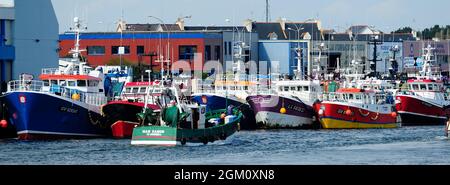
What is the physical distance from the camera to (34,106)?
174ft

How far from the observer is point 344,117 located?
7725 centimetres

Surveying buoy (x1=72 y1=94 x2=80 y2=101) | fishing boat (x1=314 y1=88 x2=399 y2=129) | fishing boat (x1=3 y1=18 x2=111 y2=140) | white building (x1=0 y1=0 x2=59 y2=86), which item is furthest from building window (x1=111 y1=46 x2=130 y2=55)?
buoy (x1=72 y1=94 x2=80 y2=101)

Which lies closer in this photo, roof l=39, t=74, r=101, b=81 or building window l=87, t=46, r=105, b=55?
roof l=39, t=74, r=101, b=81

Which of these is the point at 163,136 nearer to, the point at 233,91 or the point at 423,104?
the point at 233,91

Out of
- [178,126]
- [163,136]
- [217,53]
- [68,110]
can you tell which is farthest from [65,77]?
[217,53]

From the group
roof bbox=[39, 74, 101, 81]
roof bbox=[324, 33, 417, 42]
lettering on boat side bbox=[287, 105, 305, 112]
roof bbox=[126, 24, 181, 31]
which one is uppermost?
roof bbox=[126, 24, 181, 31]

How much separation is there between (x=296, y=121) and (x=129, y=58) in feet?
169

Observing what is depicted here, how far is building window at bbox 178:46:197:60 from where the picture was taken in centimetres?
12550

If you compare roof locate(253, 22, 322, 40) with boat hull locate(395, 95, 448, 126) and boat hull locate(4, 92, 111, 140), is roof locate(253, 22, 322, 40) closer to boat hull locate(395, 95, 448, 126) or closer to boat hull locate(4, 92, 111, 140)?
boat hull locate(395, 95, 448, 126)

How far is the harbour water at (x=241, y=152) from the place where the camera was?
38.6 meters

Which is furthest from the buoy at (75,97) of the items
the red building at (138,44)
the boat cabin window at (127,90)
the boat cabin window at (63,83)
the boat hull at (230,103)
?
the red building at (138,44)
